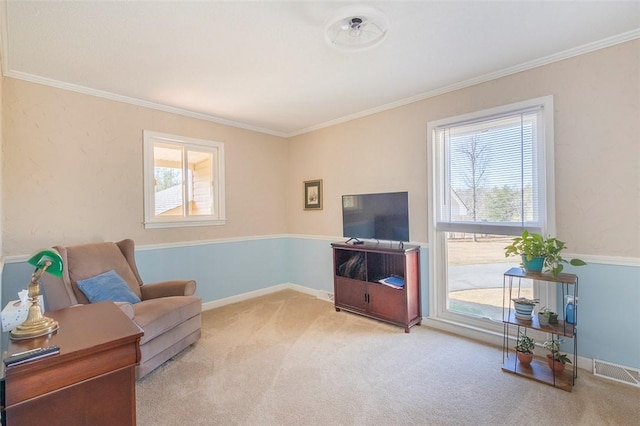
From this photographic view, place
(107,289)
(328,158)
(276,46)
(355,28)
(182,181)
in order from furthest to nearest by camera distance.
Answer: (328,158) < (182,181) < (107,289) < (276,46) < (355,28)

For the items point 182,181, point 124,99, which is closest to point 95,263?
point 182,181

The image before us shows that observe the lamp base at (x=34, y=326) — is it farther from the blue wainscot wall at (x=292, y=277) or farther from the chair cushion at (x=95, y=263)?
the blue wainscot wall at (x=292, y=277)

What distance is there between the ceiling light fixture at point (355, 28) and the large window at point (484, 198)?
1531 mm

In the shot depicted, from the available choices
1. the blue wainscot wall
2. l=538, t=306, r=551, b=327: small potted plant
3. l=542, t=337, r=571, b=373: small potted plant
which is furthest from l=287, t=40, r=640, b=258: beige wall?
l=542, t=337, r=571, b=373: small potted plant

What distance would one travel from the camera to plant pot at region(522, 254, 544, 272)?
2348 millimetres

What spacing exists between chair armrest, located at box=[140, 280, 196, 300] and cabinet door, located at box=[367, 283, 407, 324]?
6.35ft

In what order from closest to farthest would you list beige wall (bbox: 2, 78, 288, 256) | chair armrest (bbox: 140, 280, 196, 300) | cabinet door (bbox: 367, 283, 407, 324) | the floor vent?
1. the floor vent
2. beige wall (bbox: 2, 78, 288, 256)
3. chair armrest (bbox: 140, 280, 196, 300)
4. cabinet door (bbox: 367, 283, 407, 324)

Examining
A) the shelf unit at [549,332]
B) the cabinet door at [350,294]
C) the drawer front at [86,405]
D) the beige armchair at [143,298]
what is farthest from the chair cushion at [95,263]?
the shelf unit at [549,332]

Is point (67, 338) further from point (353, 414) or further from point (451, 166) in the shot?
point (451, 166)

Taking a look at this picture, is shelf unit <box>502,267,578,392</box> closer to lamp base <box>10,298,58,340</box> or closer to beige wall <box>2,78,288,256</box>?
lamp base <box>10,298,58,340</box>

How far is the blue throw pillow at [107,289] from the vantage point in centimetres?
250

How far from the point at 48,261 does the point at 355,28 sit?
6.79 ft

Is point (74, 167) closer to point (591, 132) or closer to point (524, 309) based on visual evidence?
point (524, 309)

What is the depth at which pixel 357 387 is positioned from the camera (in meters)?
2.21
